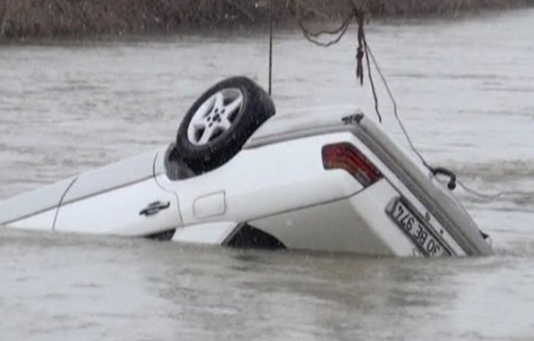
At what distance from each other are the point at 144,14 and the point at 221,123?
32.4 metres

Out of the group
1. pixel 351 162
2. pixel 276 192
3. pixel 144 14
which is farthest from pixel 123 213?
pixel 144 14

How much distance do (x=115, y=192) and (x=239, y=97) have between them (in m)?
0.92

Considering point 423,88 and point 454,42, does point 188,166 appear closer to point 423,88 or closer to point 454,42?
point 423,88

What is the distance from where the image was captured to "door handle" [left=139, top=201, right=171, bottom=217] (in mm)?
9891

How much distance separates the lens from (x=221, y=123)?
33.5ft

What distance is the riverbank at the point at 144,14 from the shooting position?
3747 cm

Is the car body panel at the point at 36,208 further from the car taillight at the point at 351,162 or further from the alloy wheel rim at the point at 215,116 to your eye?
the car taillight at the point at 351,162

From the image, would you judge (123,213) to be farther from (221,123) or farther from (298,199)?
(298,199)

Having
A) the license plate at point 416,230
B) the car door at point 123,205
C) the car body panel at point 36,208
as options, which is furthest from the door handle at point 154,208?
the license plate at point 416,230

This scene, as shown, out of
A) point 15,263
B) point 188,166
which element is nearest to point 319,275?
point 188,166

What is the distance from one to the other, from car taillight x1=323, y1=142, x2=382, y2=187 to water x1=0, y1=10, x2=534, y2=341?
0.53m

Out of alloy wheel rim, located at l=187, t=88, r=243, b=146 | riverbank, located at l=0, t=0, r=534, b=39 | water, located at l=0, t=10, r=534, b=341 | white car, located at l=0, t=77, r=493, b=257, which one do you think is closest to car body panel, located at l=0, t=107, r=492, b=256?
white car, located at l=0, t=77, r=493, b=257

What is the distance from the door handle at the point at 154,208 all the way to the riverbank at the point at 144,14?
2667 centimetres

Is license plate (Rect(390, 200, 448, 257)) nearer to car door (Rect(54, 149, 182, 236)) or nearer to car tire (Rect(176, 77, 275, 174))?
car tire (Rect(176, 77, 275, 174))
